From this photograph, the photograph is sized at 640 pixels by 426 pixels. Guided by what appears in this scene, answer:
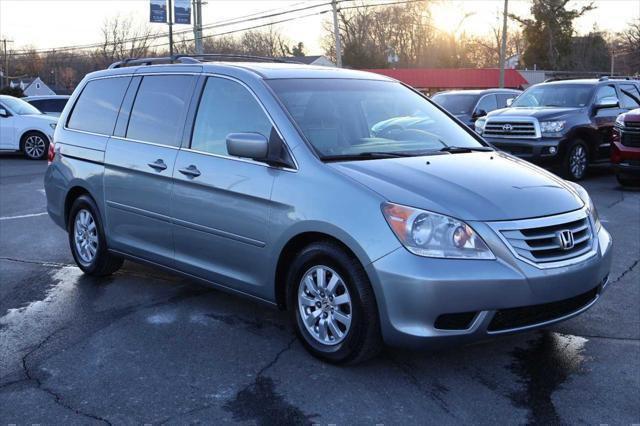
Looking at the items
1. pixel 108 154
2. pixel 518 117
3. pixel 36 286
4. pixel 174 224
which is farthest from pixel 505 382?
pixel 518 117

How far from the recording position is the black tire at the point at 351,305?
12.8ft

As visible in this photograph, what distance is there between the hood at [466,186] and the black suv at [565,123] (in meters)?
8.48

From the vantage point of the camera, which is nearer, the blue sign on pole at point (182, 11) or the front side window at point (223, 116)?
the front side window at point (223, 116)

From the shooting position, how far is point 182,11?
3678 centimetres

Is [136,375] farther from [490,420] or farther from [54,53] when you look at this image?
[54,53]

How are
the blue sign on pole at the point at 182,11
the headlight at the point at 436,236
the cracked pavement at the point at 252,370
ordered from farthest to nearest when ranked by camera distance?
the blue sign on pole at the point at 182,11 → the headlight at the point at 436,236 → the cracked pavement at the point at 252,370

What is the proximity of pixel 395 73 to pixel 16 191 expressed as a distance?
41.2 metres

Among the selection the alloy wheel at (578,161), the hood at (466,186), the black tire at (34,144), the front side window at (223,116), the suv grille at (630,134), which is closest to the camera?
the hood at (466,186)

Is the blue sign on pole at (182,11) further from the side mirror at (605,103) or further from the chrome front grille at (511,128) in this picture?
the side mirror at (605,103)

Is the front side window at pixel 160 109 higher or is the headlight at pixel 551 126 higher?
the front side window at pixel 160 109

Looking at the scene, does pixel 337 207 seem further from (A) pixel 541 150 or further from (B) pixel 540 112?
(B) pixel 540 112

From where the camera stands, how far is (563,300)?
13.0ft

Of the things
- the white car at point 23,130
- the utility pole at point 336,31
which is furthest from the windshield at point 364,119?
the utility pole at point 336,31

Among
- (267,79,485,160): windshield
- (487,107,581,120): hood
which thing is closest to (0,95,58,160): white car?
(487,107,581,120): hood
